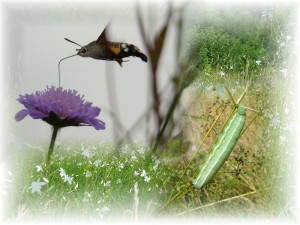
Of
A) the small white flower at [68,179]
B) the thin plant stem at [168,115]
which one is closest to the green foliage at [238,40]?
the thin plant stem at [168,115]

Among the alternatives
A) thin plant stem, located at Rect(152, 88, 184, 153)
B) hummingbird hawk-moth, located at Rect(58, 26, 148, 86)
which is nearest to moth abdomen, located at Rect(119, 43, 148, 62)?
hummingbird hawk-moth, located at Rect(58, 26, 148, 86)

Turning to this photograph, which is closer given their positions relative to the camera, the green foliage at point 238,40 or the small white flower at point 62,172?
the small white flower at point 62,172

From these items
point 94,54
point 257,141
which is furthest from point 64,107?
point 257,141

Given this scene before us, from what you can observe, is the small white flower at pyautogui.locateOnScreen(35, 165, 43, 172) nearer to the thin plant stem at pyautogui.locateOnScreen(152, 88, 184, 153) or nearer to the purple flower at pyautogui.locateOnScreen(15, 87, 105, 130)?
the purple flower at pyautogui.locateOnScreen(15, 87, 105, 130)

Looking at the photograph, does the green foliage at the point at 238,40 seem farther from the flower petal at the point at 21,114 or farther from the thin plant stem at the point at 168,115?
the flower petal at the point at 21,114

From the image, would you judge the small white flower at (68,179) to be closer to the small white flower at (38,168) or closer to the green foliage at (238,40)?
the small white flower at (38,168)

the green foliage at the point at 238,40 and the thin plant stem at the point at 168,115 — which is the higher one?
the green foliage at the point at 238,40

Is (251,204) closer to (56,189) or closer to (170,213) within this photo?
(170,213)

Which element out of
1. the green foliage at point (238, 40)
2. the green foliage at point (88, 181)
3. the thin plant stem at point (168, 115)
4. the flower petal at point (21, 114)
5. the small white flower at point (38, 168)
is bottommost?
the green foliage at point (88, 181)
